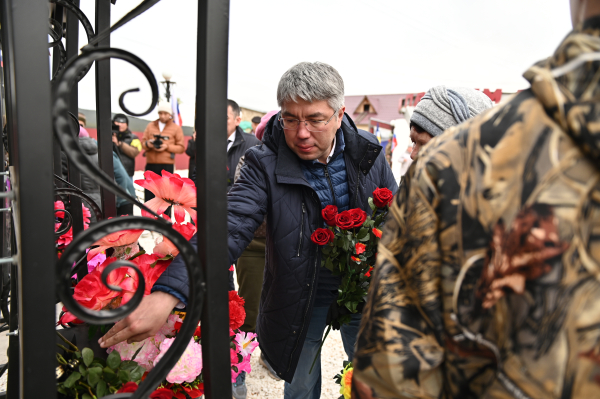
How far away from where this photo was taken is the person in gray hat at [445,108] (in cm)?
154

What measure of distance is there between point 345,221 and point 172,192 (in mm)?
719

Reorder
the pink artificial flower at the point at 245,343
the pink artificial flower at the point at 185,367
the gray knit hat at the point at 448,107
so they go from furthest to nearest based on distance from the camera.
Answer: the gray knit hat at the point at 448,107
the pink artificial flower at the point at 245,343
the pink artificial flower at the point at 185,367

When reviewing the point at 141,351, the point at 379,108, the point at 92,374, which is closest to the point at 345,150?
the point at 141,351

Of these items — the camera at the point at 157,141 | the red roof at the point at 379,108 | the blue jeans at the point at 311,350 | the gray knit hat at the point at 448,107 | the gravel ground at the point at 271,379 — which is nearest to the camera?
the gray knit hat at the point at 448,107

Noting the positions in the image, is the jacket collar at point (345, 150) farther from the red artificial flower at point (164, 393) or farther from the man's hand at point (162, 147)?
the man's hand at point (162, 147)

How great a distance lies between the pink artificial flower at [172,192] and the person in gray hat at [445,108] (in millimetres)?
907

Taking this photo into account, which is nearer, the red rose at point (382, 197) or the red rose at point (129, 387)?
the red rose at point (129, 387)

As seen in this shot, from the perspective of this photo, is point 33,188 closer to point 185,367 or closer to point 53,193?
point 53,193

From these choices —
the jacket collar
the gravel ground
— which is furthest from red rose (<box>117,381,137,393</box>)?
the gravel ground

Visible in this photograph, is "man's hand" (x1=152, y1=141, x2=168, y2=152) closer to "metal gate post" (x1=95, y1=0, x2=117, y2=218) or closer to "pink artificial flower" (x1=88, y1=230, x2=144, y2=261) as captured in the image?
"metal gate post" (x1=95, y1=0, x2=117, y2=218)

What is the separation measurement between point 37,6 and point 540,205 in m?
0.75

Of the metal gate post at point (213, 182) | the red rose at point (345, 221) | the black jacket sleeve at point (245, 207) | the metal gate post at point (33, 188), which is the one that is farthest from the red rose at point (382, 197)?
the metal gate post at point (33, 188)

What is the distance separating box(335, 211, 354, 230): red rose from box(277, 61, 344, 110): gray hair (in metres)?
0.49

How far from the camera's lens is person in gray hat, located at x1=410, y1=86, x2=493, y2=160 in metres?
1.54
